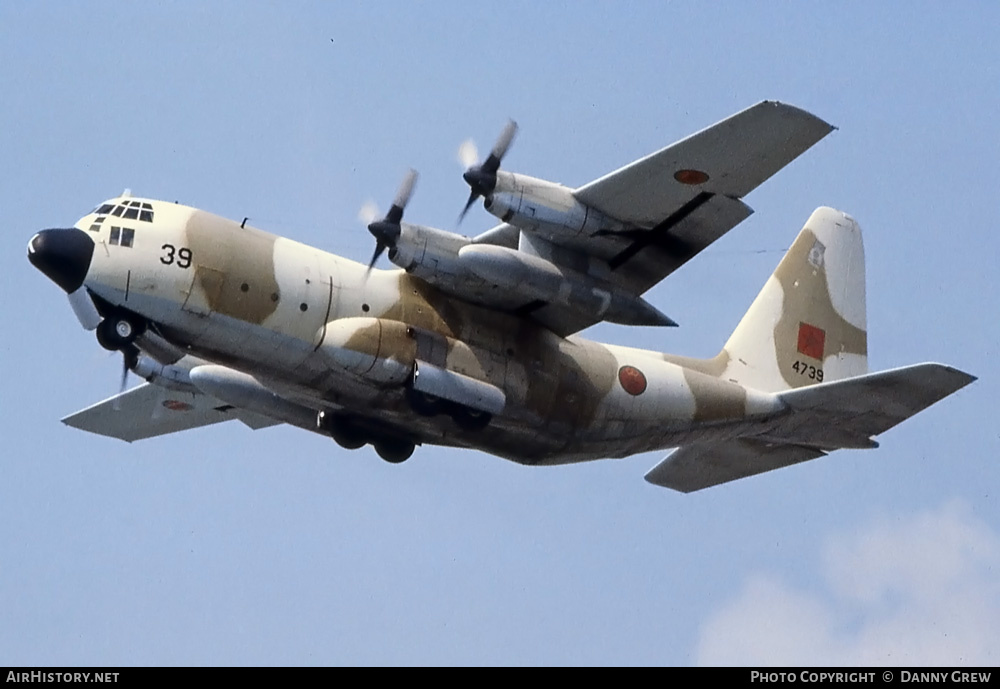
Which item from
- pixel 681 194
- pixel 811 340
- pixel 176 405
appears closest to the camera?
pixel 681 194

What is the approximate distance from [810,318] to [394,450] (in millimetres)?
7788

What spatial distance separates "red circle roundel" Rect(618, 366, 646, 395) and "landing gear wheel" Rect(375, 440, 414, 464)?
3387mm

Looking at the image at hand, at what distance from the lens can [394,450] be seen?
24766 mm

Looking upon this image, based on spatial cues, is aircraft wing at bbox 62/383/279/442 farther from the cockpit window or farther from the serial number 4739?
the serial number 4739

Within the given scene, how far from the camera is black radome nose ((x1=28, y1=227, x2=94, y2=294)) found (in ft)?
70.5

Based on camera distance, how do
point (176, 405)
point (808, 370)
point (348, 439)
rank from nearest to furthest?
point (348, 439) → point (808, 370) → point (176, 405)

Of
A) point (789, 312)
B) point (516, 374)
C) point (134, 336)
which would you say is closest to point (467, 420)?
point (516, 374)

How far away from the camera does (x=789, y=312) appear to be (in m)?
27.7

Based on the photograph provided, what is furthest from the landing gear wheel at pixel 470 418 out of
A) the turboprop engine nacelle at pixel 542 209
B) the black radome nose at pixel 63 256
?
the black radome nose at pixel 63 256

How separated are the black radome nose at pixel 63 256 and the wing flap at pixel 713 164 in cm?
686

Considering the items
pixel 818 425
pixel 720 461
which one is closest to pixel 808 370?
pixel 818 425

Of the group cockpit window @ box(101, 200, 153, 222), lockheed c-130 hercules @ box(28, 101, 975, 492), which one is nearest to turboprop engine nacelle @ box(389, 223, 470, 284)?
lockheed c-130 hercules @ box(28, 101, 975, 492)

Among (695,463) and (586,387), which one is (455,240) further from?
(695,463)
